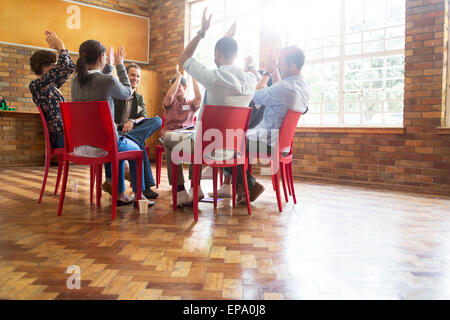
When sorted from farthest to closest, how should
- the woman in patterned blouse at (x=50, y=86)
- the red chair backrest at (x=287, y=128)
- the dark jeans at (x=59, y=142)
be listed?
the dark jeans at (x=59, y=142) < the woman in patterned blouse at (x=50, y=86) < the red chair backrest at (x=287, y=128)

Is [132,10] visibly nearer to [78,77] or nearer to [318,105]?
[318,105]

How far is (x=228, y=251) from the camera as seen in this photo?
2.04 meters

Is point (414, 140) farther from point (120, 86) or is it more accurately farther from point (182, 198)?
point (120, 86)

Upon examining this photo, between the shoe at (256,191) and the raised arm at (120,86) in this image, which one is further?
the shoe at (256,191)

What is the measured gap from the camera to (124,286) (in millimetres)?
1534

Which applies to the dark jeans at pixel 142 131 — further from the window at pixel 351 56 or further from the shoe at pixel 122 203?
the window at pixel 351 56

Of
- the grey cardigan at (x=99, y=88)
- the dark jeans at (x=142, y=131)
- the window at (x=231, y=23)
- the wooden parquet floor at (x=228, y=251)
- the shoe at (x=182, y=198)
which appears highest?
the window at (x=231, y=23)

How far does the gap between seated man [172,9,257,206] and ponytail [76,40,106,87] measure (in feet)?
2.14

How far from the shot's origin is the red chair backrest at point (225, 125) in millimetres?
2637

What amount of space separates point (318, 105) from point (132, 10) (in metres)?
4.95

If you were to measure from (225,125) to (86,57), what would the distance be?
3.79 feet

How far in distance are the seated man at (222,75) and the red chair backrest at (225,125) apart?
4.5 inches

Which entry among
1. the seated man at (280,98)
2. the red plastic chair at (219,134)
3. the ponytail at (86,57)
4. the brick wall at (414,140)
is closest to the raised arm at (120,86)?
the ponytail at (86,57)

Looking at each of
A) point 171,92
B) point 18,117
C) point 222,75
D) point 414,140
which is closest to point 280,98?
point 222,75
